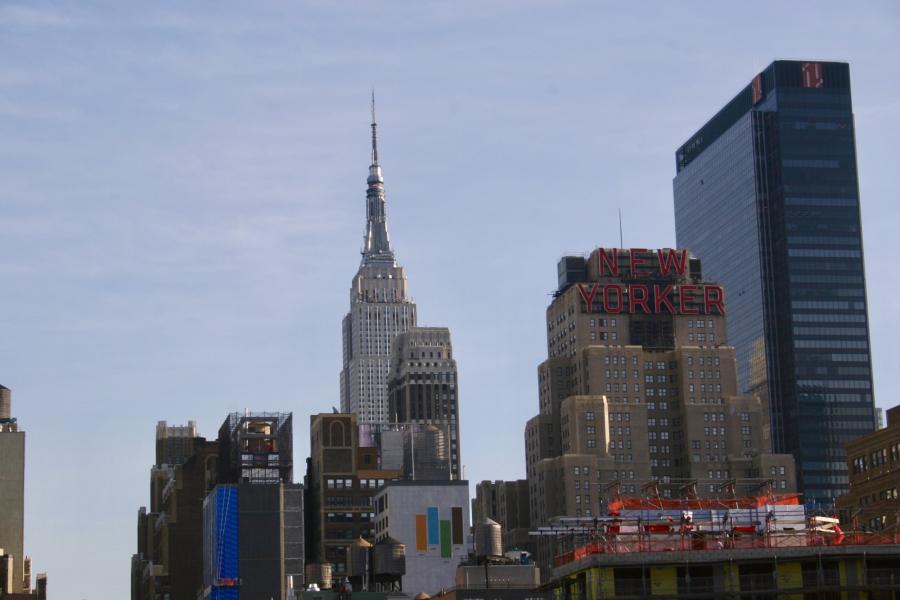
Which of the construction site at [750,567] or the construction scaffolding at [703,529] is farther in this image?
the construction scaffolding at [703,529]

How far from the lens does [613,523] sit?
10875cm

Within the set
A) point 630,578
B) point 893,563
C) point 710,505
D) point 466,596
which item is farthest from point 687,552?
point 466,596

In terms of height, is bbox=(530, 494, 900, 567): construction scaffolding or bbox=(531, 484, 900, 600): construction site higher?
bbox=(530, 494, 900, 567): construction scaffolding

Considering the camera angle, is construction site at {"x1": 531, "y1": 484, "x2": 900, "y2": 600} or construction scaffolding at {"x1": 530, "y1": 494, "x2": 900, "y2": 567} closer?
construction site at {"x1": 531, "y1": 484, "x2": 900, "y2": 600}

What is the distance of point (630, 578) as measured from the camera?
95.9 metres

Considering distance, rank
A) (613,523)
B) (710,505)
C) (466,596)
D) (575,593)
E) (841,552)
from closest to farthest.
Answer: (841,552) < (575,593) < (613,523) < (710,505) < (466,596)

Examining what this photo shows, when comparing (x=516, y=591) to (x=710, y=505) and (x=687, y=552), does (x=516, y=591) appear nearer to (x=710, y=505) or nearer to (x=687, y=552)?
(x=710, y=505)

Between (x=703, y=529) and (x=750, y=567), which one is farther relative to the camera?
(x=703, y=529)

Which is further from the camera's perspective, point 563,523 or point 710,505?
point 710,505

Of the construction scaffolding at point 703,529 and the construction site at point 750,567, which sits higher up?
the construction scaffolding at point 703,529

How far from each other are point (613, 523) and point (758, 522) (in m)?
8.73

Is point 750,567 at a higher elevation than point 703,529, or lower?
lower

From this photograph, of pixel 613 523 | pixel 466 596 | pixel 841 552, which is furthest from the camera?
pixel 466 596

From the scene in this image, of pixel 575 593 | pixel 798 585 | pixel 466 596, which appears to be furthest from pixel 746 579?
pixel 466 596
